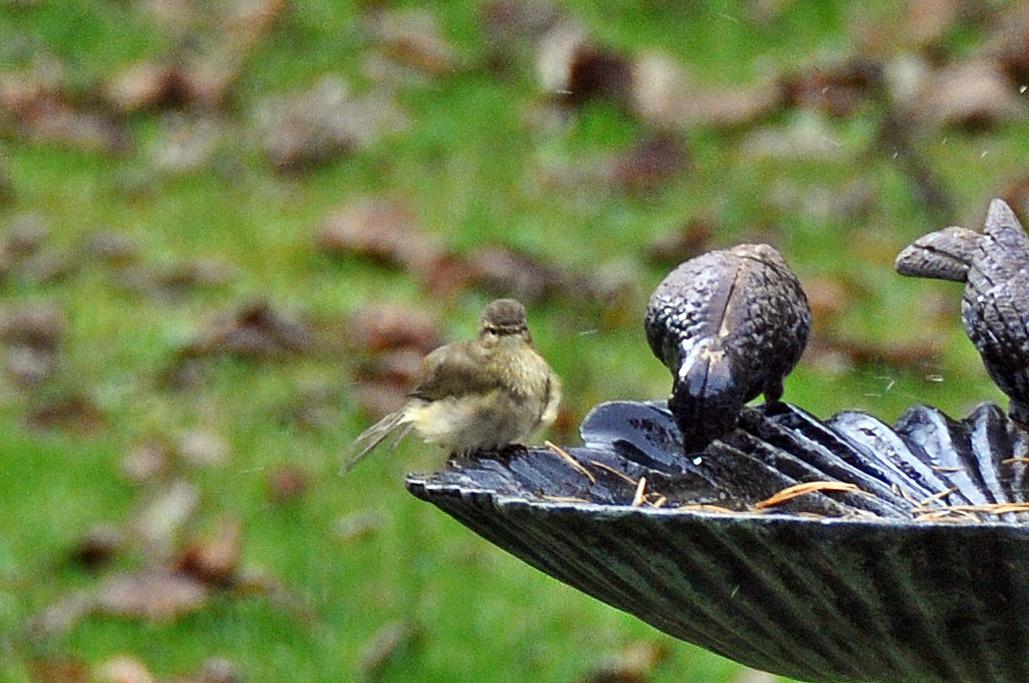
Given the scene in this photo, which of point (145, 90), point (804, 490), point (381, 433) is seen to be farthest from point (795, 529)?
point (145, 90)

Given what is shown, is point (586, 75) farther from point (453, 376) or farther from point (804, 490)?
point (804, 490)

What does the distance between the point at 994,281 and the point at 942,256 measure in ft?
0.34

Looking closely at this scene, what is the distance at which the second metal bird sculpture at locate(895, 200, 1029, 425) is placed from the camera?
8.18 ft

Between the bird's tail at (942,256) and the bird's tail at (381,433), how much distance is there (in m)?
1.23

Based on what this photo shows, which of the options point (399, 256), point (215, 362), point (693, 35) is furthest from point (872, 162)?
point (215, 362)

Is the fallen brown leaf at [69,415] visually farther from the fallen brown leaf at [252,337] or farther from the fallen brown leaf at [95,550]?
the fallen brown leaf at [95,550]

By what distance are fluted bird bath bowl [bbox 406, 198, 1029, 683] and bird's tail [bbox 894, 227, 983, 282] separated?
22cm

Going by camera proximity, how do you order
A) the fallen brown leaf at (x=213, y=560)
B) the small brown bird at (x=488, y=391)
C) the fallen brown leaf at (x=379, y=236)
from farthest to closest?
the fallen brown leaf at (x=379, y=236) → the fallen brown leaf at (x=213, y=560) → the small brown bird at (x=488, y=391)

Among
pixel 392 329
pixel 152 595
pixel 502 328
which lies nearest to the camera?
pixel 502 328

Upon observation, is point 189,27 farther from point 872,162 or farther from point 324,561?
point 324,561

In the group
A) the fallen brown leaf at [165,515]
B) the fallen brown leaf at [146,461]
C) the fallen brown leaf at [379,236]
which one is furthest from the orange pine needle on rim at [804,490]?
the fallen brown leaf at [379,236]

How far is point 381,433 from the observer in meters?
3.86

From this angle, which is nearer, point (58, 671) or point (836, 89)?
point (58, 671)

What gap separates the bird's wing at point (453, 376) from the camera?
339 cm
